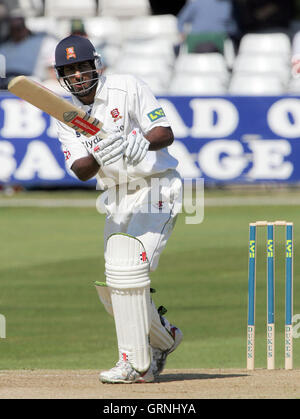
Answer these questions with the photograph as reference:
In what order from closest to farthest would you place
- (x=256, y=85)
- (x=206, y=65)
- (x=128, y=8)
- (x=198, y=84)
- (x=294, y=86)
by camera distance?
1. (x=294, y=86)
2. (x=256, y=85)
3. (x=198, y=84)
4. (x=206, y=65)
5. (x=128, y=8)

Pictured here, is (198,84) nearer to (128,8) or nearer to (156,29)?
(156,29)

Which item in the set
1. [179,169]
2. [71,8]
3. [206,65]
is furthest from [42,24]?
[179,169]

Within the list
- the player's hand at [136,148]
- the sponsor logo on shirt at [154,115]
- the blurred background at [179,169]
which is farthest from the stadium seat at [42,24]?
the player's hand at [136,148]

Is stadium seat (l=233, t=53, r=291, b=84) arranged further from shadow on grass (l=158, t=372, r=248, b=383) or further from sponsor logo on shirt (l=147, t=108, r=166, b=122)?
sponsor logo on shirt (l=147, t=108, r=166, b=122)

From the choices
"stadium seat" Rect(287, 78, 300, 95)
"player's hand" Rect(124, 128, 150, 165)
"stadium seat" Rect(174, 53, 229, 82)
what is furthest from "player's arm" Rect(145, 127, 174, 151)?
"stadium seat" Rect(174, 53, 229, 82)

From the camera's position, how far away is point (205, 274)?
9391mm

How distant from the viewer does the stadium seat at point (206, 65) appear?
16500 millimetres

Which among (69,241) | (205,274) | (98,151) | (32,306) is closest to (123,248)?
(98,151)

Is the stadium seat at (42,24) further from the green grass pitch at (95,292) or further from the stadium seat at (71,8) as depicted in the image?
the green grass pitch at (95,292)

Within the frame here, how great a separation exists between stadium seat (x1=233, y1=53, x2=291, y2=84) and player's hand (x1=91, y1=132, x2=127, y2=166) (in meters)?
11.9

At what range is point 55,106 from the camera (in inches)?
182

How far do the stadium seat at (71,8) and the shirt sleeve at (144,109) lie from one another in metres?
15.1

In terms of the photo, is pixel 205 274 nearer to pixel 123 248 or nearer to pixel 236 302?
pixel 236 302

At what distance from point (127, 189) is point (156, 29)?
14.0m
